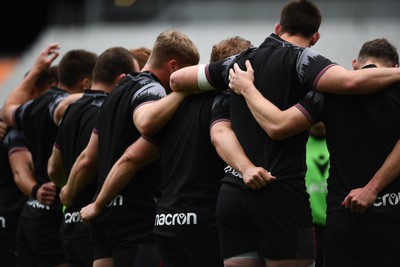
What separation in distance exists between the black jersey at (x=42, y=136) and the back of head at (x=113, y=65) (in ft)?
2.77

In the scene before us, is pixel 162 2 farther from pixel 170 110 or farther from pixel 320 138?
pixel 170 110

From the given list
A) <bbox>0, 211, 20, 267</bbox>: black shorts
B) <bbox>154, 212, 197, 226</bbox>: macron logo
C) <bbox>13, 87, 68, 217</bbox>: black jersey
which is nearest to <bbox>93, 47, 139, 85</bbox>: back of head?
<bbox>13, 87, 68, 217</bbox>: black jersey

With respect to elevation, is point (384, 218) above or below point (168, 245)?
above

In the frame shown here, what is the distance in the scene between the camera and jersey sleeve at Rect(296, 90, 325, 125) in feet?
13.9

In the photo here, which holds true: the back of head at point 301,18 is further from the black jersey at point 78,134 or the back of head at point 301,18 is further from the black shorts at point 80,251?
the black shorts at point 80,251

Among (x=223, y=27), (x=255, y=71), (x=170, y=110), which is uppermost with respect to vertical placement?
(x=255, y=71)

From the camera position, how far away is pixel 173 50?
5152mm

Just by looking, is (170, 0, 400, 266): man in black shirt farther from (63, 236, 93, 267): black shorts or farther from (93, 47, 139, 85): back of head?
(63, 236, 93, 267): black shorts

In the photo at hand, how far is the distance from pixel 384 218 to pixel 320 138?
8.79 ft

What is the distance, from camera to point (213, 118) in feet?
15.2

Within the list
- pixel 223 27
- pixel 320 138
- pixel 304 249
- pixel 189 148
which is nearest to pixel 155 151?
pixel 189 148

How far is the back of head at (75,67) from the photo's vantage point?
6.52 metres

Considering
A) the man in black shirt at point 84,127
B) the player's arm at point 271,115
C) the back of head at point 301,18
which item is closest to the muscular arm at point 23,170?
the man in black shirt at point 84,127

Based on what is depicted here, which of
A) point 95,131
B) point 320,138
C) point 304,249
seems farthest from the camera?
point 320,138
